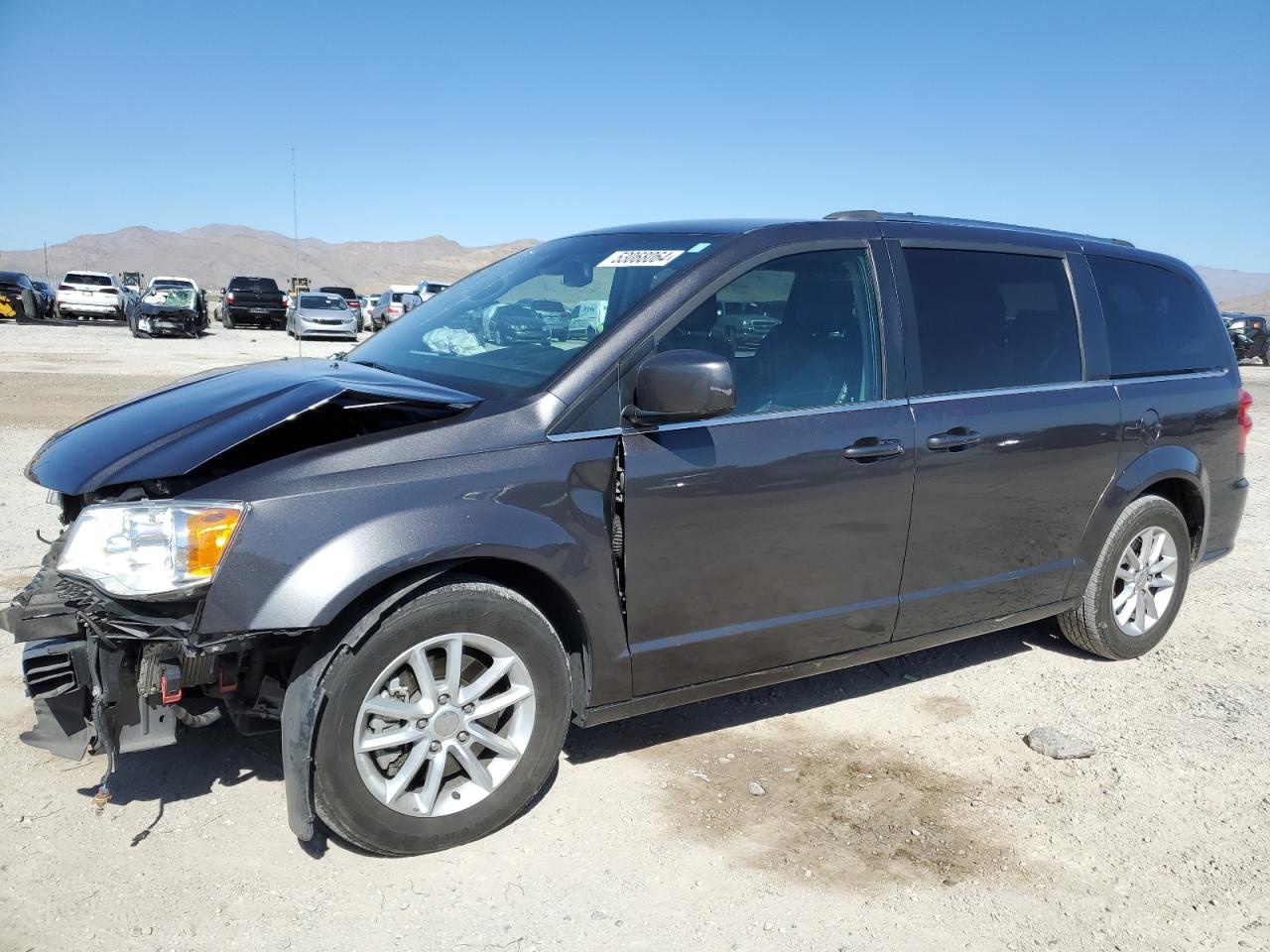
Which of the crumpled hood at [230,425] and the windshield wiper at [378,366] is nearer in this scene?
the crumpled hood at [230,425]

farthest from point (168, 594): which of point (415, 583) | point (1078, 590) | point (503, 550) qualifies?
point (1078, 590)

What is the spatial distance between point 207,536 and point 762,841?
6.38 ft

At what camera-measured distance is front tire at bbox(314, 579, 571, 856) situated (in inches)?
114

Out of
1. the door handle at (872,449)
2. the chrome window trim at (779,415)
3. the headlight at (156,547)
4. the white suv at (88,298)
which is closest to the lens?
the headlight at (156,547)

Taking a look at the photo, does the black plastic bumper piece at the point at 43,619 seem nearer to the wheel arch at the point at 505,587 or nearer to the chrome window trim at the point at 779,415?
the wheel arch at the point at 505,587

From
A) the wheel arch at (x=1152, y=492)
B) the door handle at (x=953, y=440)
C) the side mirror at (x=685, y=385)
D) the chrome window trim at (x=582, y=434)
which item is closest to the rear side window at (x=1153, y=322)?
the wheel arch at (x=1152, y=492)

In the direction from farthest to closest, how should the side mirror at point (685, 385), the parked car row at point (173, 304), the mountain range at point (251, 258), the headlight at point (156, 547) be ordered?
the mountain range at point (251, 258) < the parked car row at point (173, 304) < the side mirror at point (685, 385) < the headlight at point (156, 547)

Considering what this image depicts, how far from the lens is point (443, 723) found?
307 cm

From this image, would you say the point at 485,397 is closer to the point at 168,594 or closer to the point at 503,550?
the point at 503,550

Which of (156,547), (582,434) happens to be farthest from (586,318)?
(156,547)

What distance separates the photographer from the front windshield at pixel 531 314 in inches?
137

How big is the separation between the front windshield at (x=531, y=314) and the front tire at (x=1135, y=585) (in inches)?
100

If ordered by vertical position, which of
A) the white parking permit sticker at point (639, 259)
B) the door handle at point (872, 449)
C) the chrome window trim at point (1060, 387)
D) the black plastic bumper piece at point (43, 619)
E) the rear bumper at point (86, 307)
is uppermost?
the white parking permit sticker at point (639, 259)

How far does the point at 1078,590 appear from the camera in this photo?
15.6 ft
